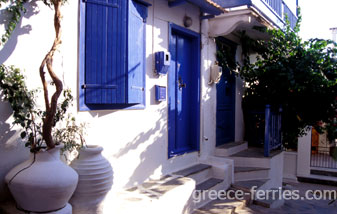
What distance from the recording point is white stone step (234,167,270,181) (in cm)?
580

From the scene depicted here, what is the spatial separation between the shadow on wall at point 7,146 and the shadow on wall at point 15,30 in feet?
1.54

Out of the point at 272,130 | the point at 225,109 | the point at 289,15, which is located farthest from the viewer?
the point at 289,15

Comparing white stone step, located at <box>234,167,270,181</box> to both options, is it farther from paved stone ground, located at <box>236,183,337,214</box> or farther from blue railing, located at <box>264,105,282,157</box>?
paved stone ground, located at <box>236,183,337,214</box>

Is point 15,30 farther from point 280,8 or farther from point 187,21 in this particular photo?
point 280,8

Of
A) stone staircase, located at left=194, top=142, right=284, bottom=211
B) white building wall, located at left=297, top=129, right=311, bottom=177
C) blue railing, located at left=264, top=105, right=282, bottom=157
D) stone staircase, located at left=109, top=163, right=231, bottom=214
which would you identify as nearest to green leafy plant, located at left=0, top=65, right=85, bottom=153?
stone staircase, located at left=109, top=163, right=231, bottom=214

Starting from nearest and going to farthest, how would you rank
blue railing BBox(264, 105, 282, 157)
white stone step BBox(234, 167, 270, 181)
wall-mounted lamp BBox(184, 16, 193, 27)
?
wall-mounted lamp BBox(184, 16, 193, 27)
white stone step BBox(234, 167, 270, 181)
blue railing BBox(264, 105, 282, 157)

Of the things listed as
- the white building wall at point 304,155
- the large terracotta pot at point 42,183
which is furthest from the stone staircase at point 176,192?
the white building wall at point 304,155

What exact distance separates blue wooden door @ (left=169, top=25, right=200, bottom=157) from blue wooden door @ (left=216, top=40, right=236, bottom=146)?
3.62 feet

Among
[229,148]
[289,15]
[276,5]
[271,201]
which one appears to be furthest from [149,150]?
[289,15]

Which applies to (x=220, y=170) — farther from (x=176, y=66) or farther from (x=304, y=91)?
(x=304, y=91)

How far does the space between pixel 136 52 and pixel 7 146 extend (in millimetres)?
2018

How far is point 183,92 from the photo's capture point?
220 inches

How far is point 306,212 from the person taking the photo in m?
5.29

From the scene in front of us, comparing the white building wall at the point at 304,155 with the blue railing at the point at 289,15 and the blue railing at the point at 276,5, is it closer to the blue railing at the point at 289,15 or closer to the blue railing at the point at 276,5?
the blue railing at the point at 289,15
